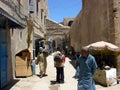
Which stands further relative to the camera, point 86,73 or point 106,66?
point 106,66

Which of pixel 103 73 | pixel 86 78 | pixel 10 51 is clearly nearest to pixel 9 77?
pixel 10 51

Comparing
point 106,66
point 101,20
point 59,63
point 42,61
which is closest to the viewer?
point 106,66

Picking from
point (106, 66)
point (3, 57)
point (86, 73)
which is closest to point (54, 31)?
point (106, 66)

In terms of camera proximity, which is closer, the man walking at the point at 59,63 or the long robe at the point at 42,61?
the man walking at the point at 59,63

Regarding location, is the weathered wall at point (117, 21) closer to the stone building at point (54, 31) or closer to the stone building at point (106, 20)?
the stone building at point (106, 20)

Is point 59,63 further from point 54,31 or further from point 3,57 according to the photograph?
point 54,31

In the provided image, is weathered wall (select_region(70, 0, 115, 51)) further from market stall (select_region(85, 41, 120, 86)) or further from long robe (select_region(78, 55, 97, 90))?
long robe (select_region(78, 55, 97, 90))

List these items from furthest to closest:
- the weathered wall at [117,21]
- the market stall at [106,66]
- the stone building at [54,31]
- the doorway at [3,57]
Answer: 1. the stone building at [54,31]
2. the weathered wall at [117,21]
3. the market stall at [106,66]
4. the doorway at [3,57]

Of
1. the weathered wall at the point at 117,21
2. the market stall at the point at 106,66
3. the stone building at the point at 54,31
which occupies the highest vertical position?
the stone building at the point at 54,31

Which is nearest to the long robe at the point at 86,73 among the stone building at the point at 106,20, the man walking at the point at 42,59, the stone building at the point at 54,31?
the stone building at the point at 106,20

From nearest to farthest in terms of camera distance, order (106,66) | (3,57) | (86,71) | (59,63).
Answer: (86,71)
(3,57)
(106,66)
(59,63)

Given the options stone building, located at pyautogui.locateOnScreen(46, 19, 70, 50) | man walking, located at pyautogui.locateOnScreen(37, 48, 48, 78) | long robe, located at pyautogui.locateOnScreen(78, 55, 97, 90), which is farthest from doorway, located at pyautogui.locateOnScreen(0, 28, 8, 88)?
stone building, located at pyautogui.locateOnScreen(46, 19, 70, 50)

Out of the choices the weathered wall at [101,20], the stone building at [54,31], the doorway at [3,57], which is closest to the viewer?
the doorway at [3,57]

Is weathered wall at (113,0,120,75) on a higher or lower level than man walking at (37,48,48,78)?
higher
